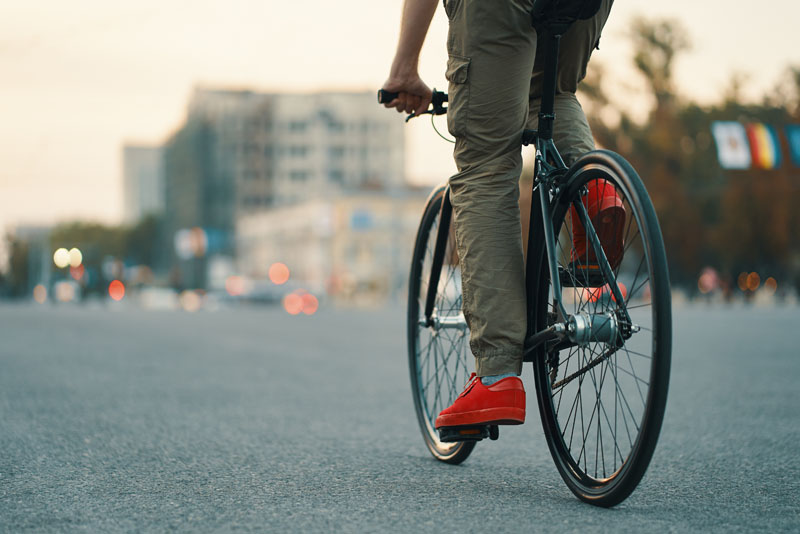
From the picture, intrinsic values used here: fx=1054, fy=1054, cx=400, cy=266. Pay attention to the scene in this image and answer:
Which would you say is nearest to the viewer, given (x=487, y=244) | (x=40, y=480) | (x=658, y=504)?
(x=658, y=504)

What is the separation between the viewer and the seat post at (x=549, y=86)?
3004mm

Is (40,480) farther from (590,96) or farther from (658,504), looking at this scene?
(590,96)

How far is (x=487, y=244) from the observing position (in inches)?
120

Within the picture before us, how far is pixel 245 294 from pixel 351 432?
175ft

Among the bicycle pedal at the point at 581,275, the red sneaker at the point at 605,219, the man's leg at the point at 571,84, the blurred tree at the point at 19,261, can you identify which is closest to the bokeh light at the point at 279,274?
the blurred tree at the point at 19,261

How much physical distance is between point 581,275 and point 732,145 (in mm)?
30664

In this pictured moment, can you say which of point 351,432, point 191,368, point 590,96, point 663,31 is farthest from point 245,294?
point 351,432

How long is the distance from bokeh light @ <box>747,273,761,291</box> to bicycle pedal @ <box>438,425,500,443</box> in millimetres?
54533

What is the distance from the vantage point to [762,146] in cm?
3253

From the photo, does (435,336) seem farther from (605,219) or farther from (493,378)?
(605,219)

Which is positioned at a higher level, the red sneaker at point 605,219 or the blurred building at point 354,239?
the red sneaker at point 605,219

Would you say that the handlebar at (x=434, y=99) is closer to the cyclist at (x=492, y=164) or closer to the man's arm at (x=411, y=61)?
the man's arm at (x=411, y=61)

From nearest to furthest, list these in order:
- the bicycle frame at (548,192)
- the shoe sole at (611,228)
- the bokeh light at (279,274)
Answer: the shoe sole at (611,228) < the bicycle frame at (548,192) < the bokeh light at (279,274)

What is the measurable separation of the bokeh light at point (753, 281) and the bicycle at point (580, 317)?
179 feet
